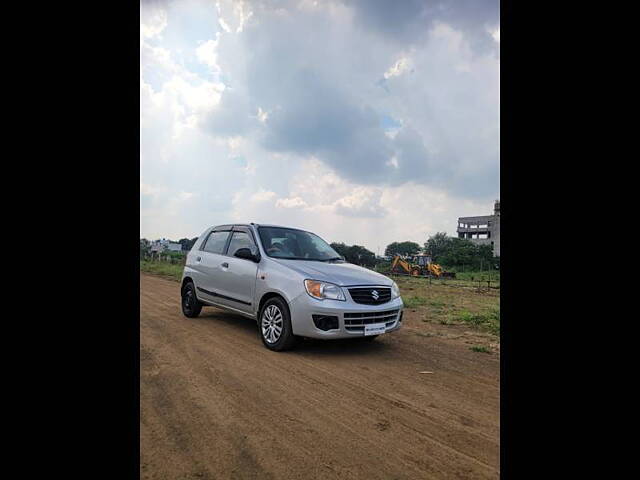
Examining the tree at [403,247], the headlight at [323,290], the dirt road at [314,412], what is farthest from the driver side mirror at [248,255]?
the tree at [403,247]

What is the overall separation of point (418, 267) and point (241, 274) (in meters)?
21.8

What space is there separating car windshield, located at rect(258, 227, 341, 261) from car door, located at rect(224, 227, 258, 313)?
238 mm

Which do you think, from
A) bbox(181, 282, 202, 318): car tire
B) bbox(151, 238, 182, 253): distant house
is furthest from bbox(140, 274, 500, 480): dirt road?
bbox(151, 238, 182, 253): distant house

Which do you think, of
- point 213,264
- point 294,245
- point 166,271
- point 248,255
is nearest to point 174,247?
point 166,271

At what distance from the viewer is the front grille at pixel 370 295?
15.3ft

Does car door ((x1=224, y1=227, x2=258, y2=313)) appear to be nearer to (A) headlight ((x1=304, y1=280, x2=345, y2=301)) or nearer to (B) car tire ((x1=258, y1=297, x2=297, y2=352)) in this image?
(B) car tire ((x1=258, y1=297, x2=297, y2=352))

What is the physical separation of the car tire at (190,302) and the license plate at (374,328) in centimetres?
344

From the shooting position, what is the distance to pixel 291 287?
4.64m

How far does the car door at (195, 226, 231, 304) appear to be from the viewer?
595cm
